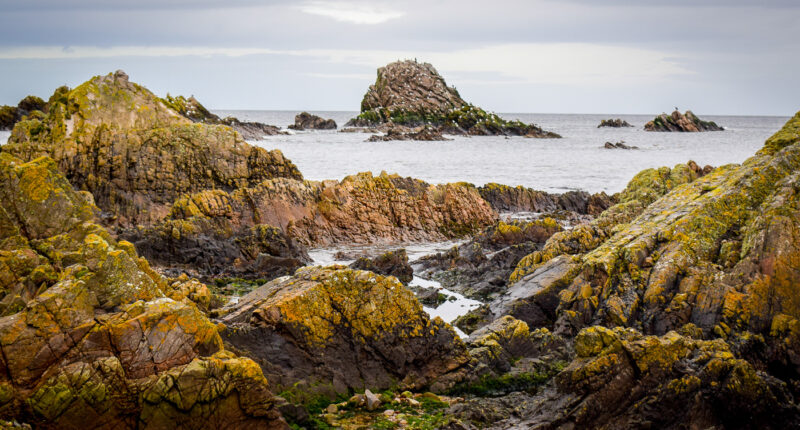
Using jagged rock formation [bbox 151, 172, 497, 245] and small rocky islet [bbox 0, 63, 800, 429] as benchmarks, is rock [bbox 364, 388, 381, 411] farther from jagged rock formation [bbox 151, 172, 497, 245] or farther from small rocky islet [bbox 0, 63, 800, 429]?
jagged rock formation [bbox 151, 172, 497, 245]

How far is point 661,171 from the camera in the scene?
1684 centimetres

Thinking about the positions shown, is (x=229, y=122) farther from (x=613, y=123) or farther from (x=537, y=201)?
(x=613, y=123)

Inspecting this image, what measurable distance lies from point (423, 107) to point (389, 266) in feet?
249

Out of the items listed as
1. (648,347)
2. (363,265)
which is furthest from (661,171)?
(648,347)

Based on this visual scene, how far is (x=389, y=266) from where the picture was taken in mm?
13492

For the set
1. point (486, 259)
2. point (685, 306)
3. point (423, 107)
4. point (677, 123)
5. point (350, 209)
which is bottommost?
point (486, 259)

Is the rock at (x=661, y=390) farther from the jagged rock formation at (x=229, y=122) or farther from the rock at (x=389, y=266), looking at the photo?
the jagged rock formation at (x=229, y=122)

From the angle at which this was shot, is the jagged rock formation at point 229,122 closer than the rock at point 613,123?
Yes

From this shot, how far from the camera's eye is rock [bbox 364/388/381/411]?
6891mm

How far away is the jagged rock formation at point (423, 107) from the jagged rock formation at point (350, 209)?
62107mm

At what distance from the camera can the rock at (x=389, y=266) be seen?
1325cm

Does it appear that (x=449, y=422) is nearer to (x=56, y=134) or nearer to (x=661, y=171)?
(x=661, y=171)

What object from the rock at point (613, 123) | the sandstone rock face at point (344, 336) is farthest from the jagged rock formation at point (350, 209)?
the rock at point (613, 123)

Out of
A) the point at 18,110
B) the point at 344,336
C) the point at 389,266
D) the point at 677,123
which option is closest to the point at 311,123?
the point at 18,110
